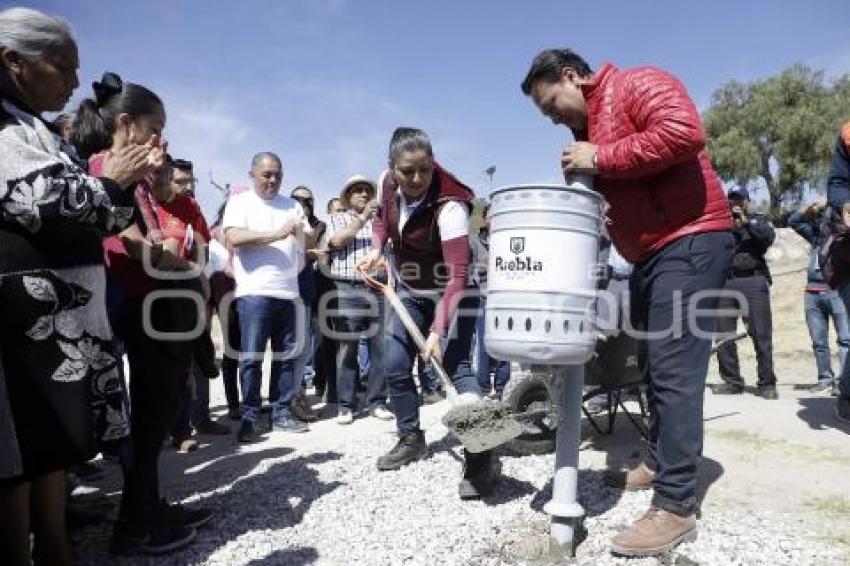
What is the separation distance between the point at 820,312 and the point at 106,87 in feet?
23.1

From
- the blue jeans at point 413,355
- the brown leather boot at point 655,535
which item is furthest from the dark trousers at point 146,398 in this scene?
the brown leather boot at point 655,535

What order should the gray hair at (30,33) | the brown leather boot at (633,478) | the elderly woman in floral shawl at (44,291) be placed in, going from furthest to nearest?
the brown leather boot at (633,478) → the gray hair at (30,33) → the elderly woman in floral shawl at (44,291)

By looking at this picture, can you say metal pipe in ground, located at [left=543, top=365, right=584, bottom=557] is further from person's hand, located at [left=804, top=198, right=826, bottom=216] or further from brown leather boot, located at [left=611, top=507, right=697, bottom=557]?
person's hand, located at [left=804, top=198, right=826, bottom=216]

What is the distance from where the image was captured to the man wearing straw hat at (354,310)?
6129 millimetres

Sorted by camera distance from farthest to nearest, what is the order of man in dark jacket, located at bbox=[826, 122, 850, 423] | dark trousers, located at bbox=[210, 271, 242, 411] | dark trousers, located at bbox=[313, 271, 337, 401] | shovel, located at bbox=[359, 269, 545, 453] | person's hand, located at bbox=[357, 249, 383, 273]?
dark trousers, located at bbox=[313, 271, 337, 401] < dark trousers, located at bbox=[210, 271, 242, 411] < man in dark jacket, located at bbox=[826, 122, 850, 423] < person's hand, located at bbox=[357, 249, 383, 273] < shovel, located at bbox=[359, 269, 545, 453]

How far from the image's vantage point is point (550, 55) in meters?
2.86

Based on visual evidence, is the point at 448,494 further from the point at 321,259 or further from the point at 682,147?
the point at 321,259

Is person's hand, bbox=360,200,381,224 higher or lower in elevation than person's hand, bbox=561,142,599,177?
higher

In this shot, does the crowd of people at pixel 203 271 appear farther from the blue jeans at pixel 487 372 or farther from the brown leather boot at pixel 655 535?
the blue jeans at pixel 487 372

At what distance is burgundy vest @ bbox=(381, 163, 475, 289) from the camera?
373 cm

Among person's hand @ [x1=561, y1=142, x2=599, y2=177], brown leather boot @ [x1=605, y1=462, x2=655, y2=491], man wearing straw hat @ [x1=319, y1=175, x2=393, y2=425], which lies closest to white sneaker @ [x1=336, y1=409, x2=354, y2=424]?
man wearing straw hat @ [x1=319, y1=175, x2=393, y2=425]

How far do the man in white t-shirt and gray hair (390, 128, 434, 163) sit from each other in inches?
72.9

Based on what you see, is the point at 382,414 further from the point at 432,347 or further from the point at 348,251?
the point at 432,347

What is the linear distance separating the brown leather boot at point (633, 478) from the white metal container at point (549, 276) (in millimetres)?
1244
